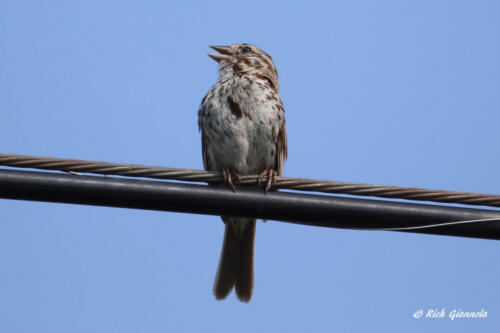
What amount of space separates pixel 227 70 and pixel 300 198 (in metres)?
2.57

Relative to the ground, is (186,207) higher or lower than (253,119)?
lower

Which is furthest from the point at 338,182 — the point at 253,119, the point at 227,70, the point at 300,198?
the point at 227,70

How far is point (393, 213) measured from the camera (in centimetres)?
356

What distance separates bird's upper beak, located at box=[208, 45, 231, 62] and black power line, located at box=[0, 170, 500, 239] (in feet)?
8.75

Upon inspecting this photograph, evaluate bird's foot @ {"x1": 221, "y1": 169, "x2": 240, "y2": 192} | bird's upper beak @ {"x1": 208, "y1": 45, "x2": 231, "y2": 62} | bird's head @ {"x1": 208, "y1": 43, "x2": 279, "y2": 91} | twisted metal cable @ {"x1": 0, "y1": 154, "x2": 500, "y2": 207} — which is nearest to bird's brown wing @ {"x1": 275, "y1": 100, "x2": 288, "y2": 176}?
bird's head @ {"x1": 208, "y1": 43, "x2": 279, "y2": 91}

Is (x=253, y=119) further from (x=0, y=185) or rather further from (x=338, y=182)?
(x=0, y=185)

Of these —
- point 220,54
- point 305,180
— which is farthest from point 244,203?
point 220,54

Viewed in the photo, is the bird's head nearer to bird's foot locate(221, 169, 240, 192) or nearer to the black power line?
bird's foot locate(221, 169, 240, 192)


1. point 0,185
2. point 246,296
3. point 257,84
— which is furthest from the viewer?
point 257,84

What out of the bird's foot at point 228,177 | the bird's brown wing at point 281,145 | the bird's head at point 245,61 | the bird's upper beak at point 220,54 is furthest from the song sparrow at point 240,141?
the bird's foot at point 228,177

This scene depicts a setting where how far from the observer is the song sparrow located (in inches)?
213

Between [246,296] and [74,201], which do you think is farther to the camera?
[246,296]

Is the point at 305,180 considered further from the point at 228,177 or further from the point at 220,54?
Result: the point at 220,54

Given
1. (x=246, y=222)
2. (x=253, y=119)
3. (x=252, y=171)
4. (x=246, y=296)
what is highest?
(x=253, y=119)
